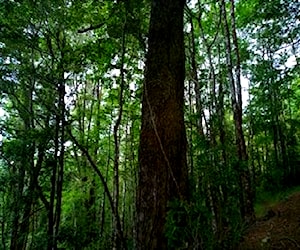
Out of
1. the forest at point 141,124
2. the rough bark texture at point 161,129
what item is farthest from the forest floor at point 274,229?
the rough bark texture at point 161,129

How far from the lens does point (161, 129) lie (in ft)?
11.1

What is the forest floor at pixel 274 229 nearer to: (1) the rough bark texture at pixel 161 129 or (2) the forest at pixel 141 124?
(2) the forest at pixel 141 124

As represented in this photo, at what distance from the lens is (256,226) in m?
9.62

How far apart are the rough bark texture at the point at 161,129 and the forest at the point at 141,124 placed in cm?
1

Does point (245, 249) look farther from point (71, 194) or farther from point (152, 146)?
point (71, 194)

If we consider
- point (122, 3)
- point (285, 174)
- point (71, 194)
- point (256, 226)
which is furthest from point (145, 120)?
point (285, 174)

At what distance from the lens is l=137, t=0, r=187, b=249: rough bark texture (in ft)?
10.3

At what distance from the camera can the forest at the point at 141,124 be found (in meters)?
3.32

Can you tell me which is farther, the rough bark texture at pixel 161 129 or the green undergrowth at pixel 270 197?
the green undergrowth at pixel 270 197

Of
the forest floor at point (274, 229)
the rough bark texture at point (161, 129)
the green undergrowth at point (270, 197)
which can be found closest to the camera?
the rough bark texture at point (161, 129)

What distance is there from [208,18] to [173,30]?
1276 cm

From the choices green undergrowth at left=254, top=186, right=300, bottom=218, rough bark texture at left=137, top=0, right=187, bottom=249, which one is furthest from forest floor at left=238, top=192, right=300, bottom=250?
rough bark texture at left=137, top=0, right=187, bottom=249

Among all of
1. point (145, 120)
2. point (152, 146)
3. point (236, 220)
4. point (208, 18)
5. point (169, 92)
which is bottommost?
point (236, 220)

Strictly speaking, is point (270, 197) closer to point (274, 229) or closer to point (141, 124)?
point (274, 229)
